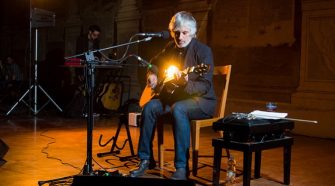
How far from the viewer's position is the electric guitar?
144 inches

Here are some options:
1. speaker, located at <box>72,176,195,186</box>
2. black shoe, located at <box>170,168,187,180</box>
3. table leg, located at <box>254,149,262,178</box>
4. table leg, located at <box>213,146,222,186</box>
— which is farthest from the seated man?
speaker, located at <box>72,176,195,186</box>

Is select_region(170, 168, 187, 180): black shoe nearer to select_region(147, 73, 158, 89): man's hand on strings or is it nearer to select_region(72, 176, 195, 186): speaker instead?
select_region(147, 73, 158, 89): man's hand on strings

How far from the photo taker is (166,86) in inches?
149

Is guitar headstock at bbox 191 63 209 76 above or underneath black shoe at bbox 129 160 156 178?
above

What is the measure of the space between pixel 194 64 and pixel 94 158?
4.53 ft

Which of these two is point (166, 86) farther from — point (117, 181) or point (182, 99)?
point (117, 181)

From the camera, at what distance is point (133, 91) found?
9352 millimetres

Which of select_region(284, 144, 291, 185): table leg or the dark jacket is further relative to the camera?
the dark jacket

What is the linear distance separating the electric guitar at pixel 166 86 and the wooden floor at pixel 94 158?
614 millimetres

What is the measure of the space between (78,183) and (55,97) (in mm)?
8528

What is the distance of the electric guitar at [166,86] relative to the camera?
3664mm

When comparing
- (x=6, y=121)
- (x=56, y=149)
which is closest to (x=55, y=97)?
(x=6, y=121)

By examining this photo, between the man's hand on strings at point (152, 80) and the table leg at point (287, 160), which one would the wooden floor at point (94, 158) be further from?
the man's hand on strings at point (152, 80)

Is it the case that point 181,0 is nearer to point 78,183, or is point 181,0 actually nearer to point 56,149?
point 56,149
